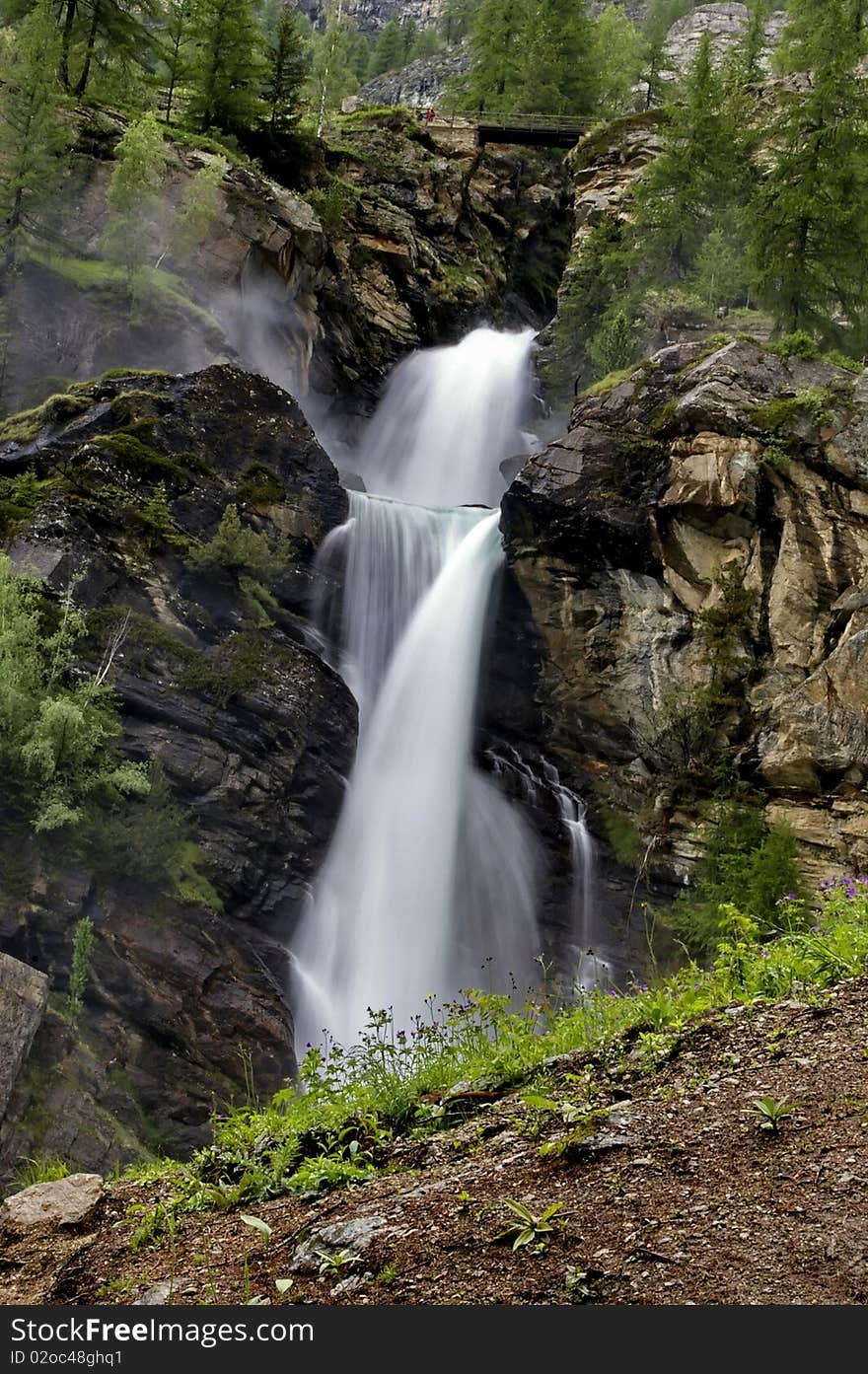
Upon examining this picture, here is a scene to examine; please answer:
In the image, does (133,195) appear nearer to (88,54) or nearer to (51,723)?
(88,54)

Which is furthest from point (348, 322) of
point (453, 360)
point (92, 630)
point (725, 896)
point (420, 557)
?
point (725, 896)

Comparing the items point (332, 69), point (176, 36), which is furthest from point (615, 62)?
point (176, 36)

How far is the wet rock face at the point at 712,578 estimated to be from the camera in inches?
814

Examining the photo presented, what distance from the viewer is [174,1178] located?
5.62 metres

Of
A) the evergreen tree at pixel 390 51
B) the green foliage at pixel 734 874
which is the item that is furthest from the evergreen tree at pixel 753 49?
the evergreen tree at pixel 390 51

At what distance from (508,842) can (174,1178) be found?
56.8 feet

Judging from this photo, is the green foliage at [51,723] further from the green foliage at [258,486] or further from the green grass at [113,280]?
the green grass at [113,280]

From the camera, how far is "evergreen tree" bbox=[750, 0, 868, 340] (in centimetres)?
A: 2597

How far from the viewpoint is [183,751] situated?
18266mm

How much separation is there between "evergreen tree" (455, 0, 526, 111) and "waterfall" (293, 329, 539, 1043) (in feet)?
114

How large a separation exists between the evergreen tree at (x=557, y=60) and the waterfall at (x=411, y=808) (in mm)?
32321

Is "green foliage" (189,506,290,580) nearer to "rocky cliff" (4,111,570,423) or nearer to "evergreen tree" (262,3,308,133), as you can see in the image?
"rocky cliff" (4,111,570,423)

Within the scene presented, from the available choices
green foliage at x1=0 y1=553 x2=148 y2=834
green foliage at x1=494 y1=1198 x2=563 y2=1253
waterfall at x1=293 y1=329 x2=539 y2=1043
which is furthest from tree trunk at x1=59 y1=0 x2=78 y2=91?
green foliage at x1=494 y1=1198 x2=563 y2=1253

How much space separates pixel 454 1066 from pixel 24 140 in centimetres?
3051
